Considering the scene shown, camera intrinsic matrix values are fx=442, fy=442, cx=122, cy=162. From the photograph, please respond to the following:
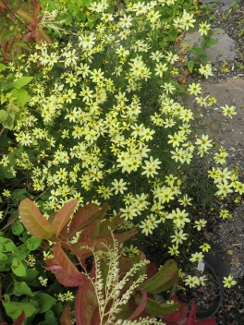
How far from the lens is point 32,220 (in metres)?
1.38

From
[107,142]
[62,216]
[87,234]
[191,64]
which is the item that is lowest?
[191,64]

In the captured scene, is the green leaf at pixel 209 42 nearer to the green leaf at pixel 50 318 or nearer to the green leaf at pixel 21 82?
the green leaf at pixel 21 82

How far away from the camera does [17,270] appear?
189 centimetres

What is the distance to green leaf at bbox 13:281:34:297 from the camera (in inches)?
78.8

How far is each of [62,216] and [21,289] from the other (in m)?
0.82

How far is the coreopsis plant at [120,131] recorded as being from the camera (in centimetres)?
197

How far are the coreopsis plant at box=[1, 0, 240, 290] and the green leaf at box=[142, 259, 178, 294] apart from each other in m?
0.32

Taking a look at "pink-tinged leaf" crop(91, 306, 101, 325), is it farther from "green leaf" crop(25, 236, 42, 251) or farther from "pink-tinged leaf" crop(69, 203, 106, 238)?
"green leaf" crop(25, 236, 42, 251)

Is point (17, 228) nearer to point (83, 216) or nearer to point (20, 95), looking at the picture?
point (20, 95)

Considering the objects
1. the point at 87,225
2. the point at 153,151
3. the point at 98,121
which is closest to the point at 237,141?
the point at 153,151

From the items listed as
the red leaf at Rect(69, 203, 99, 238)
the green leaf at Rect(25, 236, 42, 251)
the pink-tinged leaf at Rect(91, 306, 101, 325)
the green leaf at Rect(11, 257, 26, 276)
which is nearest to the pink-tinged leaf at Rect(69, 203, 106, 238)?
the red leaf at Rect(69, 203, 99, 238)

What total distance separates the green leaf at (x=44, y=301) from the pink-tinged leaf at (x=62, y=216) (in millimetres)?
782

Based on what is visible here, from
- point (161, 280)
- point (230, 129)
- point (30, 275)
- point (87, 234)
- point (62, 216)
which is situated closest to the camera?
point (62, 216)

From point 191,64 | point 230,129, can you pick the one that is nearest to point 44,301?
point 230,129
